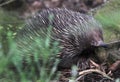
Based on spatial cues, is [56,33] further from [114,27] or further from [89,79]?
[114,27]

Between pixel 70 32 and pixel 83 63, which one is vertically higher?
pixel 70 32

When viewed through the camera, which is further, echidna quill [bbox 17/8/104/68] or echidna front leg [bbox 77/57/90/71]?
echidna front leg [bbox 77/57/90/71]

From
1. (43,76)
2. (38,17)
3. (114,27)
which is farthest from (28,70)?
(38,17)

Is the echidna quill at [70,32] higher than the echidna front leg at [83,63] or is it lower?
higher

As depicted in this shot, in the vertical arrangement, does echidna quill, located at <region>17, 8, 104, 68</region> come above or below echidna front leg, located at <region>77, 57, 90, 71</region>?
above

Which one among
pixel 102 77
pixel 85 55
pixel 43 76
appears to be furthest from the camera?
pixel 85 55

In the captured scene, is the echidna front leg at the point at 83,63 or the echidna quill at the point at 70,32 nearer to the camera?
the echidna quill at the point at 70,32

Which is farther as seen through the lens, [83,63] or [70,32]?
[83,63]

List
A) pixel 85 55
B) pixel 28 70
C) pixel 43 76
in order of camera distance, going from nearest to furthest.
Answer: pixel 43 76 < pixel 28 70 < pixel 85 55
